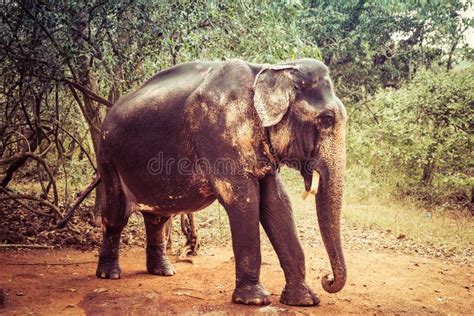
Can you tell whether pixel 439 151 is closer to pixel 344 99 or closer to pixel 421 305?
pixel 344 99

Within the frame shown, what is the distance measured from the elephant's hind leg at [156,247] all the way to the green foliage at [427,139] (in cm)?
713

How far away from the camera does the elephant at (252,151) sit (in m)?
4.87

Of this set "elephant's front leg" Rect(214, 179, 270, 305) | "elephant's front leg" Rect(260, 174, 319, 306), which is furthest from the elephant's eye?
"elephant's front leg" Rect(214, 179, 270, 305)

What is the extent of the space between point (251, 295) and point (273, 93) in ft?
5.73

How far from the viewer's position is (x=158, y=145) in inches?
215

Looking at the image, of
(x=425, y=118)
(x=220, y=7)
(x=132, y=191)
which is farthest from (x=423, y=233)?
(x=132, y=191)

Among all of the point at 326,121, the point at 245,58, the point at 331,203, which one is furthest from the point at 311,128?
the point at 245,58

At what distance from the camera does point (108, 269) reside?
6.12 meters

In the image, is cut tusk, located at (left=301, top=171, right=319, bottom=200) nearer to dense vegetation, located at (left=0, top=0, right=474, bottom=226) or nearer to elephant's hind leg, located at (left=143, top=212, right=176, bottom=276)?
elephant's hind leg, located at (left=143, top=212, right=176, bottom=276)

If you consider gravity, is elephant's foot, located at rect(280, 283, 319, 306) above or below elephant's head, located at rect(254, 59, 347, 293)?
below

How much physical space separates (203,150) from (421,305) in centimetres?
252

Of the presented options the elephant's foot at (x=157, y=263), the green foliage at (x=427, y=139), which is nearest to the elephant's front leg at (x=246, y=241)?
the elephant's foot at (x=157, y=263)

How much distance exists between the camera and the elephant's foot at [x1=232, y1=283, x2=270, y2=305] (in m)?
4.85

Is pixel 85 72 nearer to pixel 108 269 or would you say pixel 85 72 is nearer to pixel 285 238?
pixel 108 269
